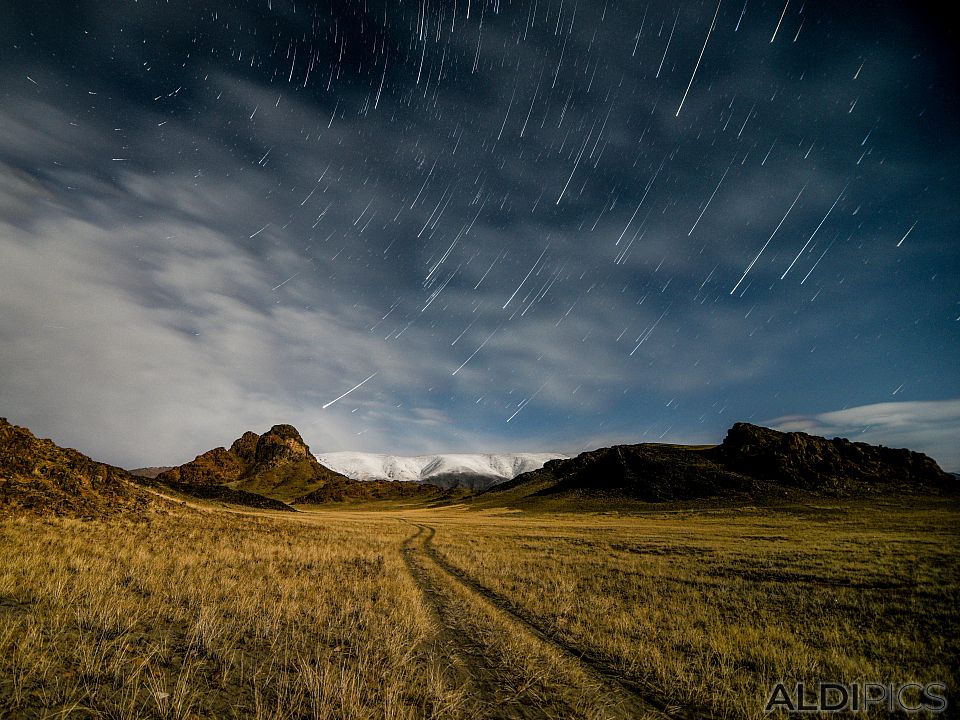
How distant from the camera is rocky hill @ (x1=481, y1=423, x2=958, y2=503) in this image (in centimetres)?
8069

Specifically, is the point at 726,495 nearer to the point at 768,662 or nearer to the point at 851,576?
the point at 851,576

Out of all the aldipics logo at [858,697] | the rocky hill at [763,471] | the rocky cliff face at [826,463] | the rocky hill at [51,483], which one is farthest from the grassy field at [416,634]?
the rocky cliff face at [826,463]

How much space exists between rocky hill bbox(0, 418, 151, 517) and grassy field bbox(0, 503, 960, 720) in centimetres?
391

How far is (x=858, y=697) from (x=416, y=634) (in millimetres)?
7069

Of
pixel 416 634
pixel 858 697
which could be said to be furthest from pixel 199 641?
pixel 858 697

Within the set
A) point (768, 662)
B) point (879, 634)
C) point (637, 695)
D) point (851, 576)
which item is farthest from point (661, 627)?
point (851, 576)

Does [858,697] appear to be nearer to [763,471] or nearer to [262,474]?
[763,471]

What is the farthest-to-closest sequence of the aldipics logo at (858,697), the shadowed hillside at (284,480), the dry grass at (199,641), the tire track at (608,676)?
1. the shadowed hillside at (284,480)
2. the aldipics logo at (858,697)
3. the tire track at (608,676)
4. the dry grass at (199,641)

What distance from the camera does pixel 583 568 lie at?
56.8ft

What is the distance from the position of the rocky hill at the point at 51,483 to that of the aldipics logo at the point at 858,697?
2580cm

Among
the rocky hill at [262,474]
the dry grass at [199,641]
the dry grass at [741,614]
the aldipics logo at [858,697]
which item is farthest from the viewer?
the rocky hill at [262,474]

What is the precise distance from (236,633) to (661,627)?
28.8ft

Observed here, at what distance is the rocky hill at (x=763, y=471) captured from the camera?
80.7 m

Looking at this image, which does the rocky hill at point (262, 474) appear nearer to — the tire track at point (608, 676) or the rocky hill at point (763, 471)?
the rocky hill at point (763, 471)
